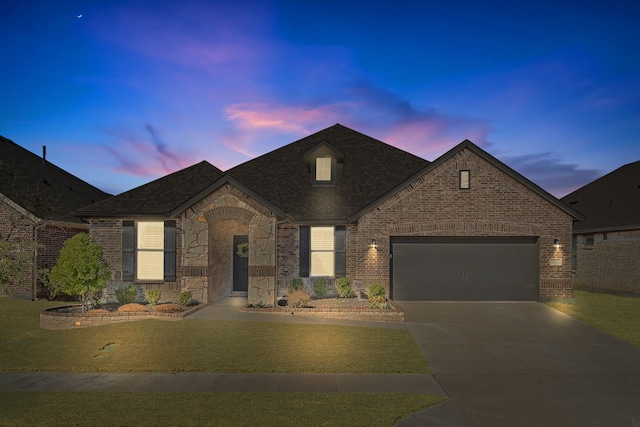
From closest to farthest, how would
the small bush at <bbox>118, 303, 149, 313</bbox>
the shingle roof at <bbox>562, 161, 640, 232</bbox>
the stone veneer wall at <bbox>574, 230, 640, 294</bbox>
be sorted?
the small bush at <bbox>118, 303, 149, 313</bbox>
the stone veneer wall at <bbox>574, 230, 640, 294</bbox>
the shingle roof at <bbox>562, 161, 640, 232</bbox>

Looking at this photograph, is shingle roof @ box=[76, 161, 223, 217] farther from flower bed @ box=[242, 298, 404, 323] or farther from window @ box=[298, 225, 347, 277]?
flower bed @ box=[242, 298, 404, 323]

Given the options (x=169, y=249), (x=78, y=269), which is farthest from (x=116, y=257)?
(x=78, y=269)

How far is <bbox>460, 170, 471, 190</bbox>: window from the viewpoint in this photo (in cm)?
1686

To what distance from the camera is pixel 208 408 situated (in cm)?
638

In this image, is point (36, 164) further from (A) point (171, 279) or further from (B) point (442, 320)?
(B) point (442, 320)

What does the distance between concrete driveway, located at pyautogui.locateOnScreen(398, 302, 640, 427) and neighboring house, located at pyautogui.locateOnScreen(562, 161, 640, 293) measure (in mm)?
Result: 8771

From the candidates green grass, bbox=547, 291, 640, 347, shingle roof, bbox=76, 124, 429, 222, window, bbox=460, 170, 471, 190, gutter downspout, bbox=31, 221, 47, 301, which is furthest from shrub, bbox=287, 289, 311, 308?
gutter downspout, bbox=31, 221, 47, 301

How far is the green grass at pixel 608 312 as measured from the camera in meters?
11.9

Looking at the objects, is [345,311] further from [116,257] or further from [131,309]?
[116,257]

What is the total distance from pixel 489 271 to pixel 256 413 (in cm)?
1345

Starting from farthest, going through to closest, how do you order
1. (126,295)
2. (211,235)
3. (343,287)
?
(343,287)
(211,235)
(126,295)

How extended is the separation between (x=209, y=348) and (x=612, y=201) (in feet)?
73.5

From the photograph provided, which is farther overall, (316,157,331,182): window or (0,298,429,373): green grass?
(316,157,331,182): window

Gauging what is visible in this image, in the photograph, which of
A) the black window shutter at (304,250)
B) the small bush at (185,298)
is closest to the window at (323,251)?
the black window shutter at (304,250)
